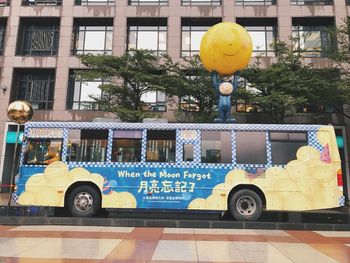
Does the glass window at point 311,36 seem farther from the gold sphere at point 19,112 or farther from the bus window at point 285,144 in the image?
the gold sphere at point 19,112

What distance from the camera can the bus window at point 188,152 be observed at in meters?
9.45

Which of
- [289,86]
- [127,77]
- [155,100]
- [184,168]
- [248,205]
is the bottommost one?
[248,205]

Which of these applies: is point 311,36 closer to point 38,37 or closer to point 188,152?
point 188,152

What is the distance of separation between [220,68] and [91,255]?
24.2 feet

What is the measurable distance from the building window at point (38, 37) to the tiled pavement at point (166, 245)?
18.2 m

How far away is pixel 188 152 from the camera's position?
9500 mm

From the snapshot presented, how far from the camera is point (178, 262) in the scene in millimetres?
5402

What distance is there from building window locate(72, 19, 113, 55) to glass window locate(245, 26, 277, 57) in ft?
34.6

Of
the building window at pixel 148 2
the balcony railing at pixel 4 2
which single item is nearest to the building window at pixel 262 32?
the building window at pixel 148 2

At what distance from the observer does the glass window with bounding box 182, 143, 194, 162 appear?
9453mm

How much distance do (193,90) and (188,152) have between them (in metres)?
8.36

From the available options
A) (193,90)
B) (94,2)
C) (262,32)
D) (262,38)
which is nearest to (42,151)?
(193,90)

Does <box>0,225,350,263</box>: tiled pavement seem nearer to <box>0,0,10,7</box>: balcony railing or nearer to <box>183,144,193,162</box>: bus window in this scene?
<box>183,144,193,162</box>: bus window

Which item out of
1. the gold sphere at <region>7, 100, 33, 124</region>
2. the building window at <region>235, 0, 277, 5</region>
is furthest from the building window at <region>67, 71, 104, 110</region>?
the gold sphere at <region>7, 100, 33, 124</region>
